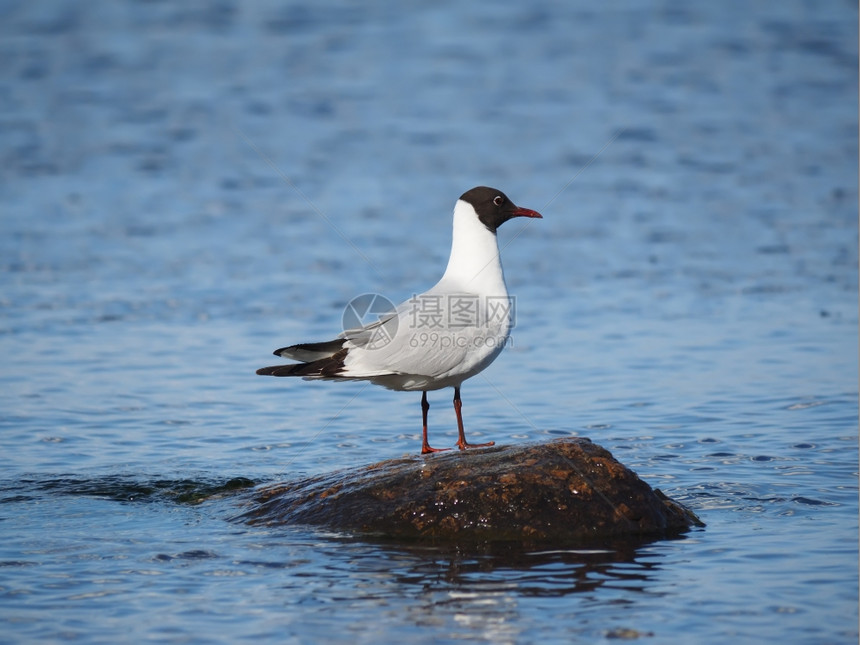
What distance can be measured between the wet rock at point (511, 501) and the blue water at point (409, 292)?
18 centimetres

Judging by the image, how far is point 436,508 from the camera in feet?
19.2

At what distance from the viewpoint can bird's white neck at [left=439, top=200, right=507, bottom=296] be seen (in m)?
6.87

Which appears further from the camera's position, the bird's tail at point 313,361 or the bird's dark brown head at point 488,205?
the bird's dark brown head at point 488,205

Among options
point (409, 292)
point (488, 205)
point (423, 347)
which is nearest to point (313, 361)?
point (423, 347)

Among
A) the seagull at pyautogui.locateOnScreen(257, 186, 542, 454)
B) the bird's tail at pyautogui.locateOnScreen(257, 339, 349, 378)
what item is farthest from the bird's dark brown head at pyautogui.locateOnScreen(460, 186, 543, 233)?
the bird's tail at pyautogui.locateOnScreen(257, 339, 349, 378)

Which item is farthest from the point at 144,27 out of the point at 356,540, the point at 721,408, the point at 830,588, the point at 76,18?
the point at 830,588

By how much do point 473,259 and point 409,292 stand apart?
432cm

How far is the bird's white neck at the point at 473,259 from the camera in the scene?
271 inches

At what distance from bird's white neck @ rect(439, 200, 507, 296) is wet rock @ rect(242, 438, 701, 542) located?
1.19 m

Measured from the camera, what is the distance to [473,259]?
696cm

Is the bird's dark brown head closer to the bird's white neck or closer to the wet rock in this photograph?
the bird's white neck

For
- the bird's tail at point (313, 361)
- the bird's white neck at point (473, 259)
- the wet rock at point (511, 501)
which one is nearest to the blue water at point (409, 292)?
the wet rock at point (511, 501)

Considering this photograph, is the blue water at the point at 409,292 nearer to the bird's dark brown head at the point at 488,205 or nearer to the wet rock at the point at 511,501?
the wet rock at the point at 511,501

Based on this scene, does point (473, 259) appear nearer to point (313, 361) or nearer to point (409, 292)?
point (313, 361)
